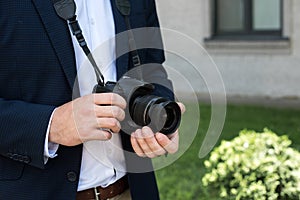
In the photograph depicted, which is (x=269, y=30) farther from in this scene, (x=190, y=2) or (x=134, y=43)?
(x=134, y=43)

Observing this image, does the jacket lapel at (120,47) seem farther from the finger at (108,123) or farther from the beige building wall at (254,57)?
the beige building wall at (254,57)

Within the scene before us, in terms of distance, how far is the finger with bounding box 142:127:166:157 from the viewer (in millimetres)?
1954

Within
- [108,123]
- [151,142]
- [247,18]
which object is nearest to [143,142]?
[151,142]

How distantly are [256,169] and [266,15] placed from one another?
7963 mm

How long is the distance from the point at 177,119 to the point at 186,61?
0.69 feet

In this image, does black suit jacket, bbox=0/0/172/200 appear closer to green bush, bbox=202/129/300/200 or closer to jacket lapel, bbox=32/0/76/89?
jacket lapel, bbox=32/0/76/89

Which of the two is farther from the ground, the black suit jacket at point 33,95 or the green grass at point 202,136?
the black suit jacket at point 33,95

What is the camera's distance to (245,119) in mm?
9320

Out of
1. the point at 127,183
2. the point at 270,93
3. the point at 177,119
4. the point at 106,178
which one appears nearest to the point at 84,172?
the point at 106,178

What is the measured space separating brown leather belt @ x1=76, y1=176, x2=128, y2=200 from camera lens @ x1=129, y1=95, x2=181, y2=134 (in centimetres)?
37

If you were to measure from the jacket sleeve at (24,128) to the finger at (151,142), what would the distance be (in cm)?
30

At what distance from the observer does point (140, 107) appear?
1928 millimetres

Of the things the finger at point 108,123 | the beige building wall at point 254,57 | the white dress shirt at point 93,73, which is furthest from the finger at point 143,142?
the beige building wall at point 254,57

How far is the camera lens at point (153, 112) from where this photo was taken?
1927 mm
